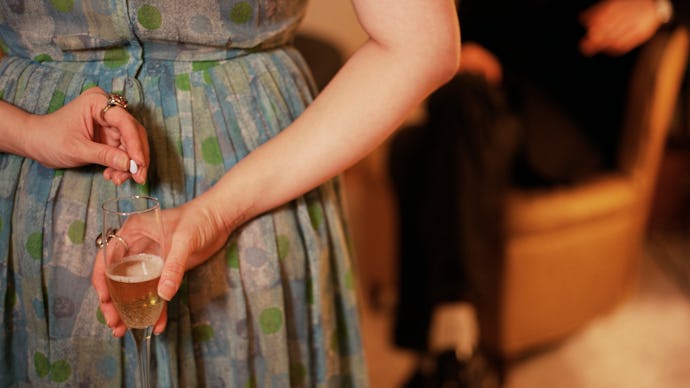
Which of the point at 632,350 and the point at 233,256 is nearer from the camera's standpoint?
the point at 233,256

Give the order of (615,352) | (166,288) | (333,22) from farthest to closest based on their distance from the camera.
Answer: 1. (615,352)
2. (333,22)
3. (166,288)

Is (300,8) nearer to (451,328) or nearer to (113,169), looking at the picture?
(113,169)

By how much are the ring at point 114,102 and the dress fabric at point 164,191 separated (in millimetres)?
45

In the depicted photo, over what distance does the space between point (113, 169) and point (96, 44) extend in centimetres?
13

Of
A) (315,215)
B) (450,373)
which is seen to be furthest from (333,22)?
(315,215)

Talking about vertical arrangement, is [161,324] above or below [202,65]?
below

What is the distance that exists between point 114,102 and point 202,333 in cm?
27

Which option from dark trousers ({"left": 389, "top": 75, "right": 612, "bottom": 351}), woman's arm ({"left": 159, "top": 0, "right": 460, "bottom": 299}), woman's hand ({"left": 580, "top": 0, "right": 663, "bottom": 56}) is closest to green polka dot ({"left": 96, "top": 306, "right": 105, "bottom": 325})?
woman's arm ({"left": 159, "top": 0, "right": 460, "bottom": 299})

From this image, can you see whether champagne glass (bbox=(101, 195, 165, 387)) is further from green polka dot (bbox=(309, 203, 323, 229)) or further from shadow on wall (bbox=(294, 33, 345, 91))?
shadow on wall (bbox=(294, 33, 345, 91))

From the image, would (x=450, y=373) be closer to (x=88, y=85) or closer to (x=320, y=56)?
(x=320, y=56)

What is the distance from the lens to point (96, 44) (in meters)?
0.74

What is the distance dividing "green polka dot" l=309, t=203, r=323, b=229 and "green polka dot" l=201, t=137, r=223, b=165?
0.12m

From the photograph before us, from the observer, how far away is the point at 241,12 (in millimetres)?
743

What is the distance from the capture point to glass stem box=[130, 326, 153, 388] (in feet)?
2.28
